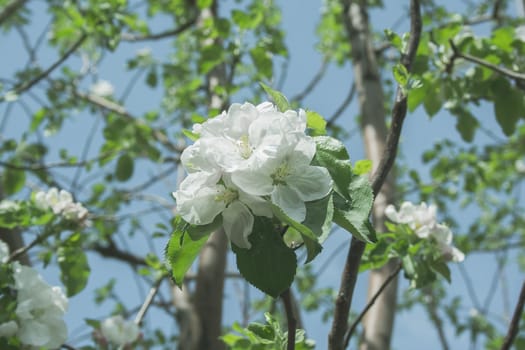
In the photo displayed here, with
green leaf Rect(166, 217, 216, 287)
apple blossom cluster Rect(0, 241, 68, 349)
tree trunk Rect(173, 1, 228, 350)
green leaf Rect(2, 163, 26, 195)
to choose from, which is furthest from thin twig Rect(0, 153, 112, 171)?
green leaf Rect(166, 217, 216, 287)

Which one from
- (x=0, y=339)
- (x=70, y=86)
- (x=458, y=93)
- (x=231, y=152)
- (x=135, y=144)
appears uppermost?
(x=70, y=86)

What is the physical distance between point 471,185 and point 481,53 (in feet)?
6.18

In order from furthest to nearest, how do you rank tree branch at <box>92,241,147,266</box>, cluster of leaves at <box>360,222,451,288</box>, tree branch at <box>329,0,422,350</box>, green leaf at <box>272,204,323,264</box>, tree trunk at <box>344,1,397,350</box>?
tree branch at <box>92,241,147,266</box>
tree trunk at <box>344,1,397,350</box>
cluster of leaves at <box>360,222,451,288</box>
tree branch at <box>329,0,422,350</box>
green leaf at <box>272,204,323,264</box>

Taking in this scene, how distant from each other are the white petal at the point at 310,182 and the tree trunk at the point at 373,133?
4.74ft

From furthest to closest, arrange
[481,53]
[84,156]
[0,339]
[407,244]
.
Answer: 1. [84,156]
2. [481,53]
3. [407,244]
4. [0,339]

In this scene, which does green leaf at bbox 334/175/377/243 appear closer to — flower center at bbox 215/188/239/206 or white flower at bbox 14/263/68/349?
flower center at bbox 215/188/239/206

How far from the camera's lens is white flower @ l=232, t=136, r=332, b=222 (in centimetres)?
79

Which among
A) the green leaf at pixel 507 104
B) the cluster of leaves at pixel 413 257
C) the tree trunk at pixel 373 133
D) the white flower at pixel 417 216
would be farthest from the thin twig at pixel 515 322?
the tree trunk at pixel 373 133

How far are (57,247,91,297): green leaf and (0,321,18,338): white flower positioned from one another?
1.97 feet

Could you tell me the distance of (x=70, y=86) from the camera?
13.4 feet

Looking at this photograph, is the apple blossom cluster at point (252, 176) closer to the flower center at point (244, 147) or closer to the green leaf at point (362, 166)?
the flower center at point (244, 147)

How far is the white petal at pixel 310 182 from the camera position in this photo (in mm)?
804

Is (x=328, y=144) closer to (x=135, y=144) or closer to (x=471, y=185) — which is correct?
(x=135, y=144)

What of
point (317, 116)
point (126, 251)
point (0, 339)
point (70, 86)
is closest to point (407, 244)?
point (317, 116)
